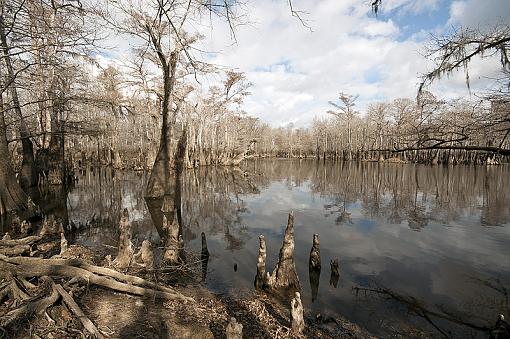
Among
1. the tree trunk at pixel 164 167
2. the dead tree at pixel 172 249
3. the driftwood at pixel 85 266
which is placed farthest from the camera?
the tree trunk at pixel 164 167

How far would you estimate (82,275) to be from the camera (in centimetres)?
416

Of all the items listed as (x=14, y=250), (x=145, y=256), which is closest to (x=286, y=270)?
(x=145, y=256)

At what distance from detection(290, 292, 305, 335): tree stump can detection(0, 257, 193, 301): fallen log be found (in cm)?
190

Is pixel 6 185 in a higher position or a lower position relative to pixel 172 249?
higher

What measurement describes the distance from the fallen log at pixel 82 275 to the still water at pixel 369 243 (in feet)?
5.03

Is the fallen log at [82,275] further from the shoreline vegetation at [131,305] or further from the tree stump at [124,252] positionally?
the tree stump at [124,252]

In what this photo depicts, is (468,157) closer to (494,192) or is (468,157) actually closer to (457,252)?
(494,192)

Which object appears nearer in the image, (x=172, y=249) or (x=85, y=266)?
(x=85, y=266)

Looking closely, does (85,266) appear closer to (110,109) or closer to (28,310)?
(28,310)

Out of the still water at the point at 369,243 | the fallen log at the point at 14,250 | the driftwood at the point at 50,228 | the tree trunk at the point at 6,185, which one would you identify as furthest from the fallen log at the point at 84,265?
the tree trunk at the point at 6,185

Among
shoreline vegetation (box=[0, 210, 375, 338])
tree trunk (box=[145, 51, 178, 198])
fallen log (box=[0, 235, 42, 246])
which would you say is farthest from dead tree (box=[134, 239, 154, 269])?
tree trunk (box=[145, 51, 178, 198])

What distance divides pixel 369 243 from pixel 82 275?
8055 mm

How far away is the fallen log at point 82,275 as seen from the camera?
13.3 feet

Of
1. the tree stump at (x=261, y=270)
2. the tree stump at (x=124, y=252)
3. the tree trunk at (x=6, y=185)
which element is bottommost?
the tree stump at (x=261, y=270)
